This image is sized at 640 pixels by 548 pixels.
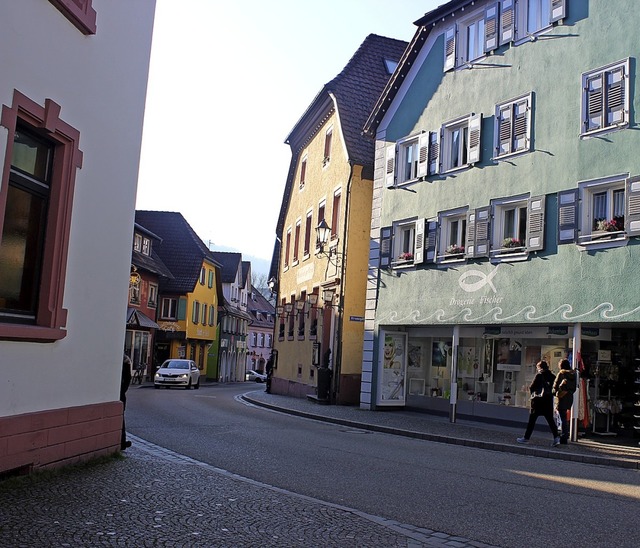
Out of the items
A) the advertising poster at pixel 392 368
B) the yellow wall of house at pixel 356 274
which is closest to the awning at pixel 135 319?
the yellow wall of house at pixel 356 274

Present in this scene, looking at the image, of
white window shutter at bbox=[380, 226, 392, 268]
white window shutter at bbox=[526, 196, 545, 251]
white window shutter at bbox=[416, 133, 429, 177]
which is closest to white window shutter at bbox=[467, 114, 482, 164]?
white window shutter at bbox=[416, 133, 429, 177]

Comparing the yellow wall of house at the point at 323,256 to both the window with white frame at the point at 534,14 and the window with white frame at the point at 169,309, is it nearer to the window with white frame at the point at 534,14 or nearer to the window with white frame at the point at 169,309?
the window with white frame at the point at 534,14

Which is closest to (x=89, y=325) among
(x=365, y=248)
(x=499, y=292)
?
(x=499, y=292)

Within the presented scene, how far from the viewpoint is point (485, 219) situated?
19578mm

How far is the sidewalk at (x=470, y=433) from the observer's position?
14453mm

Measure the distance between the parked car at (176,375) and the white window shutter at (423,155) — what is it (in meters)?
20.5

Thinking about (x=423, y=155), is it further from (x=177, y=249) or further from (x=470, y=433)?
(x=177, y=249)

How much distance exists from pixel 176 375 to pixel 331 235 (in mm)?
14234

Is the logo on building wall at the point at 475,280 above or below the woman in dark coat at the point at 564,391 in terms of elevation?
above

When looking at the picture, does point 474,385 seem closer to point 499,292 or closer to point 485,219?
point 499,292

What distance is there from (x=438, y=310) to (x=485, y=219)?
304 cm

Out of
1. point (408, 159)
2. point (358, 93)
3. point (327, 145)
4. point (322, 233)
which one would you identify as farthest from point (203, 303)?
point (408, 159)

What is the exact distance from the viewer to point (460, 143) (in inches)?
841

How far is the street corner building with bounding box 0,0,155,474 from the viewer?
7.55m
